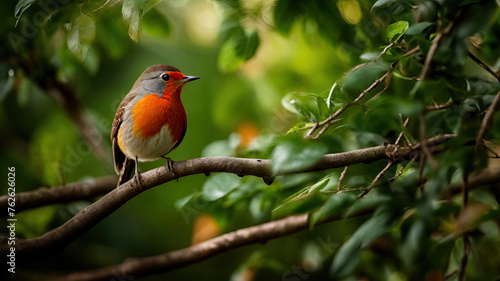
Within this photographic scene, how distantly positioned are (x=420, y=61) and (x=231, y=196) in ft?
2.43

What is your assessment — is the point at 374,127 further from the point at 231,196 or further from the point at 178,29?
the point at 178,29

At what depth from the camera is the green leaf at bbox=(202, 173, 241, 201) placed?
5.22 ft

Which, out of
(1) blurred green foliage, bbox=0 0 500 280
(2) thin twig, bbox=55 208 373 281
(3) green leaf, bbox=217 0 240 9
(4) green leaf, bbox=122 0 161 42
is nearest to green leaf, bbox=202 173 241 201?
(1) blurred green foliage, bbox=0 0 500 280

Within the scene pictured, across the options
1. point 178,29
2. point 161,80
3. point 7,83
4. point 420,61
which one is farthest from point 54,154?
point 420,61

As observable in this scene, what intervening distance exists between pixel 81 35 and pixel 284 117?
1.39 m

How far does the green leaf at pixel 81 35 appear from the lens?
1.11 metres

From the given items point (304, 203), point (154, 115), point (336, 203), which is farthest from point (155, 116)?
point (336, 203)

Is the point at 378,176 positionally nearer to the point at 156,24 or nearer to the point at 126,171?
the point at 156,24

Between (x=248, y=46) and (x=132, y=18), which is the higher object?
(x=132, y=18)

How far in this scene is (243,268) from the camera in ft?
6.81

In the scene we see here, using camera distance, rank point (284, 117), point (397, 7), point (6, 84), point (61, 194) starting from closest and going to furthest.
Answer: point (397, 7), point (6, 84), point (61, 194), point (284, 117)

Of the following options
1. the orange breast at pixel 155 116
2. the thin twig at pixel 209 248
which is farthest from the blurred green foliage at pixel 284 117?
the orange breast at pixel 155 116

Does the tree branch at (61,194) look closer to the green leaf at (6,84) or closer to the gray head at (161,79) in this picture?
the green leaf at (6,84)

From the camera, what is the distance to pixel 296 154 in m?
0.91
